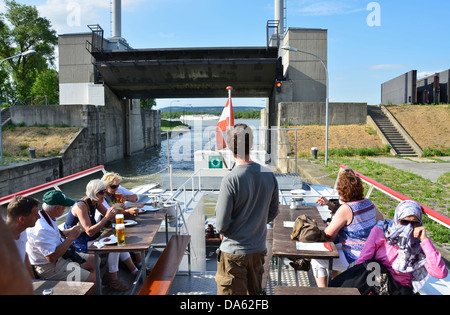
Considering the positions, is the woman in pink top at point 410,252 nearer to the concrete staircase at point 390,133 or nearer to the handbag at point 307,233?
the handbag at point 307,233

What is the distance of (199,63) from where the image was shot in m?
23.6

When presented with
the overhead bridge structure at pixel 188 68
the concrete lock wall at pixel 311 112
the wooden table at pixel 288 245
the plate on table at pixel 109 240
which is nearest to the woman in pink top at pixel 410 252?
the wooden table at pixel 288 245

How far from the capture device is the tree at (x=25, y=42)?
3478 cm

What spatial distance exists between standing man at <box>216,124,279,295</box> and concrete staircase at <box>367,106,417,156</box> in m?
21.3

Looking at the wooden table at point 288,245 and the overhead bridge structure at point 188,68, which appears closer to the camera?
the wooden table at point 288,245

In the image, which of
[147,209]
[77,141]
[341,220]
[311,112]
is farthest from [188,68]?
[341,220]

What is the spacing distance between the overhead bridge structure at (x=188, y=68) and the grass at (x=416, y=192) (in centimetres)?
1085

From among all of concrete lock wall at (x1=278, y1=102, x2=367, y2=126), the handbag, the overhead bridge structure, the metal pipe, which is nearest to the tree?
the metal pipe

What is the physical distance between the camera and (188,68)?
2447 cm

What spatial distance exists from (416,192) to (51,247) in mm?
10458

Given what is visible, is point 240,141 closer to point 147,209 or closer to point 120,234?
point 120,234

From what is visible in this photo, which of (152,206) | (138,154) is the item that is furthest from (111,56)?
(152,206)

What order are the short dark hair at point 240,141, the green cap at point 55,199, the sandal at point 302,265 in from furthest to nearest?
1. the sandal at point 302,265
2. the green cap at point 55,199
3. the short dark hair at point 240,141

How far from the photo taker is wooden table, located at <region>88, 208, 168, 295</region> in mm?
3289
